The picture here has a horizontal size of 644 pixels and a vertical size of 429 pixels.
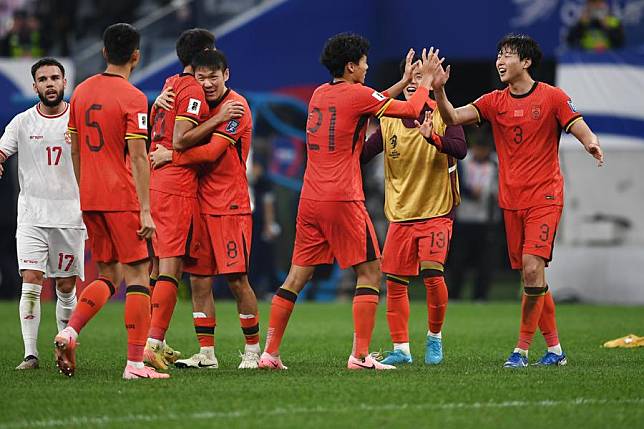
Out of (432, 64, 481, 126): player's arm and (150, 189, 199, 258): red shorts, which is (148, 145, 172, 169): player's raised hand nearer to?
(150, 189, 199, 258): red shorts

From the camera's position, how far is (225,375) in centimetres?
888

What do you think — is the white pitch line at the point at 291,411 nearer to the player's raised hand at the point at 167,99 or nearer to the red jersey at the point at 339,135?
the red jersey at the point at 339,135

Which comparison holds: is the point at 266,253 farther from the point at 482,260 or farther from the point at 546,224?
the point at 546,224

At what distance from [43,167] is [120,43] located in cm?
189

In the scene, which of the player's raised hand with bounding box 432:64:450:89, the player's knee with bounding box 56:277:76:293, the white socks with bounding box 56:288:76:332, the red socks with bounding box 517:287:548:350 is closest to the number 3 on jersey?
the player's raised hand with bounding box 432:64:450:89

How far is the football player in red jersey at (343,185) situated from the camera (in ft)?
30.0

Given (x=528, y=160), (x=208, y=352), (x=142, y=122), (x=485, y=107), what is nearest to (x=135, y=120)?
(x=142, y=122)

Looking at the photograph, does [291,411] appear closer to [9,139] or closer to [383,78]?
[9,139]

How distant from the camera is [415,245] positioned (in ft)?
33.4

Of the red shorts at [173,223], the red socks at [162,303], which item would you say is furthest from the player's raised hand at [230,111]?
the red socks at [162,303]

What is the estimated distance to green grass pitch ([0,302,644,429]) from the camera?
6844 millimetres

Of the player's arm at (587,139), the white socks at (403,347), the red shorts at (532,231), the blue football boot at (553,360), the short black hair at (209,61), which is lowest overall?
the blue football boot at (553,360)

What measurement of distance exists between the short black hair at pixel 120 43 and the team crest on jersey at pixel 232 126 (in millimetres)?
987

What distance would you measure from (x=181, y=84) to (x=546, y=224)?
302 centimetres
